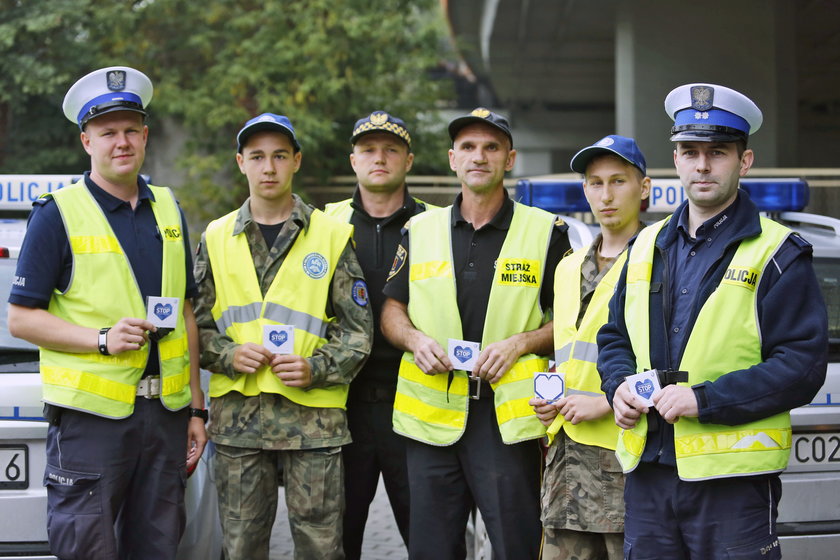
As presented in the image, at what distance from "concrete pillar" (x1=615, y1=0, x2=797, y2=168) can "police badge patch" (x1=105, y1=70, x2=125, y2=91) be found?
1365 cm

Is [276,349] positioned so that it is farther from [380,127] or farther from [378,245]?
[380,127]

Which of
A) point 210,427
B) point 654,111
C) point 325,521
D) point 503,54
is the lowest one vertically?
point 325,521

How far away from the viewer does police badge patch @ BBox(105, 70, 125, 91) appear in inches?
161

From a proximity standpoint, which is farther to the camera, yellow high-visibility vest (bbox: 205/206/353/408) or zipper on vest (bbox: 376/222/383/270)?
zipper on vest (bbox: 376/222/383/270)

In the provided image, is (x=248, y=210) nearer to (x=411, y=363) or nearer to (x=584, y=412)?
(x=411, y=363)

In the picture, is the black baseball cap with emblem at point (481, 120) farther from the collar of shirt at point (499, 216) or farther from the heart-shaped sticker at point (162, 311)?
the heart-shaped sticker at point (162, 311)

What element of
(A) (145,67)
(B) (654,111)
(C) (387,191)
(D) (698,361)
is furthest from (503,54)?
(D) (698,361)

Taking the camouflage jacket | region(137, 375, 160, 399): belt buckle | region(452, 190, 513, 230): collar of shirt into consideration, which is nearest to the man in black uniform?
the camouflage jacket

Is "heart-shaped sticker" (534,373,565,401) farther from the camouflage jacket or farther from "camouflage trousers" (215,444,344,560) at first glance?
"camouflage trousers" (215,444,344,560)

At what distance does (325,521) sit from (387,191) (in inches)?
60.5

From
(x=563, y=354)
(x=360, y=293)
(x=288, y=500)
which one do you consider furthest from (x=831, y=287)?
(x=288, y=500)

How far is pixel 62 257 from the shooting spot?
12.6 ft

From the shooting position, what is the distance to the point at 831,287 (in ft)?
15.6

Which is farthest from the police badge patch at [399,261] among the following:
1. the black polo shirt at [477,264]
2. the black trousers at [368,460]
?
the black trousers at [368,460]
